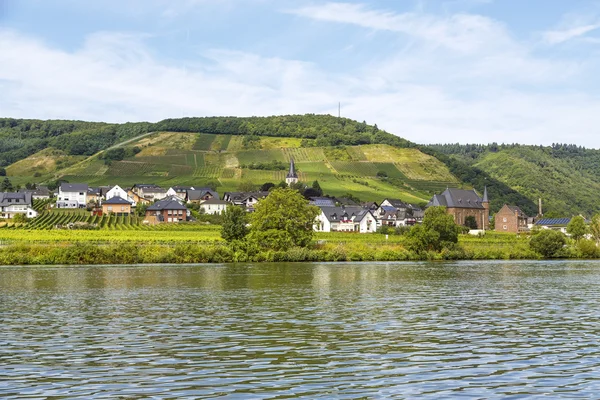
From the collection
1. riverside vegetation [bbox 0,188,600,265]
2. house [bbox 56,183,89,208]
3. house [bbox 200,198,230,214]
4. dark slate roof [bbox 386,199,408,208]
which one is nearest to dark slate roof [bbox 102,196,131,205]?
house [bbox 56,183,89,208]

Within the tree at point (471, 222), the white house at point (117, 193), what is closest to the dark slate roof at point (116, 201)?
the white house at point (117, 193)

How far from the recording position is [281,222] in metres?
96.8

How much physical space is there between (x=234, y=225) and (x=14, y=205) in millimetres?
93882

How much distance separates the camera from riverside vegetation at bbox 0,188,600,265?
3401 inches

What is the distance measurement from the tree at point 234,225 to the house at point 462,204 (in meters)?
96.8

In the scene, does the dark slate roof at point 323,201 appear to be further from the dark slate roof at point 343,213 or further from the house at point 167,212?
the house at point 167,212

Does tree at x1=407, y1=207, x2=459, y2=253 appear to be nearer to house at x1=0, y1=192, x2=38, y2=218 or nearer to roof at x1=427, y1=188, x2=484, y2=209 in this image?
roof at x1=427, y1=188, x2=484, y2=209

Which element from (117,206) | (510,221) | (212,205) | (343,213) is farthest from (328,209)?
(510,221)

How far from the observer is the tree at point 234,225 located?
96.9 meters

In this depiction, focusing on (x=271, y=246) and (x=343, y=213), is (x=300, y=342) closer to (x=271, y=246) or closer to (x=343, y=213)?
(x=271, y=246)

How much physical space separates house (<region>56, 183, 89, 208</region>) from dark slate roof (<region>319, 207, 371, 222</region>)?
220 ft

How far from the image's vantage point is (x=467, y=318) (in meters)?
32.3

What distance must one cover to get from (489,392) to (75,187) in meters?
190

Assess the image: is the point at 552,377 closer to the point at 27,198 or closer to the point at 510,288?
the point at 510,288
